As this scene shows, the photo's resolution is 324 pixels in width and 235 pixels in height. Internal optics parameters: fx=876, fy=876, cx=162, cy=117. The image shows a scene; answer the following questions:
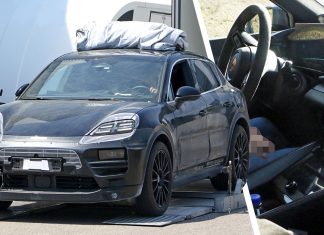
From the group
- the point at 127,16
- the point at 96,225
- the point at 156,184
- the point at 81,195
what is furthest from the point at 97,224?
the point at 127,16

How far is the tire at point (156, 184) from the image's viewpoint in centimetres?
740

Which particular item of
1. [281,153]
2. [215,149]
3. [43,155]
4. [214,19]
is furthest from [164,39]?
[281,153]

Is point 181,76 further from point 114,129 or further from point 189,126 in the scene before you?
point 114,129

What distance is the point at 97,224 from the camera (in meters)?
7.24

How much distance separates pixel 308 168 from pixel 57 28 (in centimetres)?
843

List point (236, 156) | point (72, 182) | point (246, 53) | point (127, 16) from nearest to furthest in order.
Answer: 1. point (246, 53)
2. point (72, 182)
3. point (236, 156)
4. point (127, 16)

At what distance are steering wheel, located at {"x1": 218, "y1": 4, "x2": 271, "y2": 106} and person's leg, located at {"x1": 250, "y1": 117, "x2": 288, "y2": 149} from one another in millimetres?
160

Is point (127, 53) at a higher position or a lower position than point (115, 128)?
higher

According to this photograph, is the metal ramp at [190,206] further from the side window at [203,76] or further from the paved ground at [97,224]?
the side window at [203,76]

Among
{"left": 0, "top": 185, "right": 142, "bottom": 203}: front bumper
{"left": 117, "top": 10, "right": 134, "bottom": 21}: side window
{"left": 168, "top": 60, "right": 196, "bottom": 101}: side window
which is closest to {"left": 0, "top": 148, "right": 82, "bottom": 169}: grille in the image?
{"left": 0, "top": 185, "right": 142, "bottom": 203}: front bumper

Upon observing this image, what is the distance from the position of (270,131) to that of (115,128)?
257cm

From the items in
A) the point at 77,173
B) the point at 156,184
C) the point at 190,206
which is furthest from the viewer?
the point at 190,206

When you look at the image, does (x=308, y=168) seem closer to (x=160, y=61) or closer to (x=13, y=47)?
(x=160, y=61)

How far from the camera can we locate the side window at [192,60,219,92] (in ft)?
29.2
